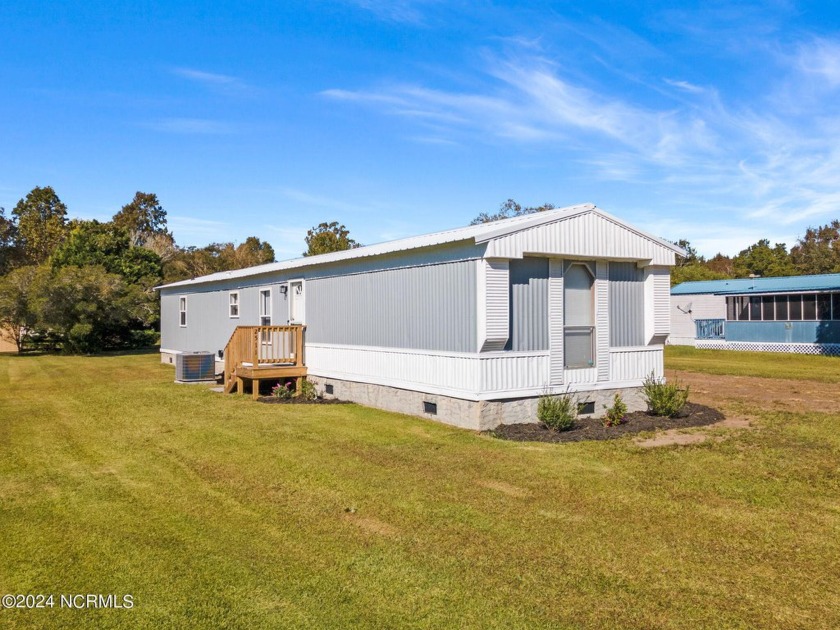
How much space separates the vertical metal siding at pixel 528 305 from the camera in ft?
32.6

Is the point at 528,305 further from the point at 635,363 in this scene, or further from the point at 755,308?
the point at 755,308

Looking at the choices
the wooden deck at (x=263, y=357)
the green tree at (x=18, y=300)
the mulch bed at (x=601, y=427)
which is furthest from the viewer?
the green tree at (x=18, y=300)

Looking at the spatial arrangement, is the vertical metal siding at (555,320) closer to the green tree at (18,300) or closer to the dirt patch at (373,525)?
the dirt patch at (373,525)

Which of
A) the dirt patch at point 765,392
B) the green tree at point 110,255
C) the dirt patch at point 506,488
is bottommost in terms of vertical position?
the dirt patch at point 506,488

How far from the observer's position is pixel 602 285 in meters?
11.0

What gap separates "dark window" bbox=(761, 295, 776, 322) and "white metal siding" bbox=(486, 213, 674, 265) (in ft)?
62.5

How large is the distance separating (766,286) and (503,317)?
23.1 meters

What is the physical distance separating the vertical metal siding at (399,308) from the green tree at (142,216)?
56244mm

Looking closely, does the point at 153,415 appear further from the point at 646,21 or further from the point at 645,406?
the point at 646,21

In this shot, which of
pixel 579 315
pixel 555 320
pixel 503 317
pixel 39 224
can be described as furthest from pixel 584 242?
pixel 39 224

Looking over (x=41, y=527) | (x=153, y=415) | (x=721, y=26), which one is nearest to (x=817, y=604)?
(x=41, y=527)

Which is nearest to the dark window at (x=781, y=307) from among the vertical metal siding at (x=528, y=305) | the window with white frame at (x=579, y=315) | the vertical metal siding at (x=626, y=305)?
the vertical metal siding at (x=626, y=305)

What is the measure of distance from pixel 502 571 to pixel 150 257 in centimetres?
3646

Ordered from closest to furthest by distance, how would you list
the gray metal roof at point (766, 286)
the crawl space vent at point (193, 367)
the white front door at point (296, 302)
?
the white front door at point (296, 302)
the crawl space vent at point (193, 367)
the gray metal roof at point (766, 286)
